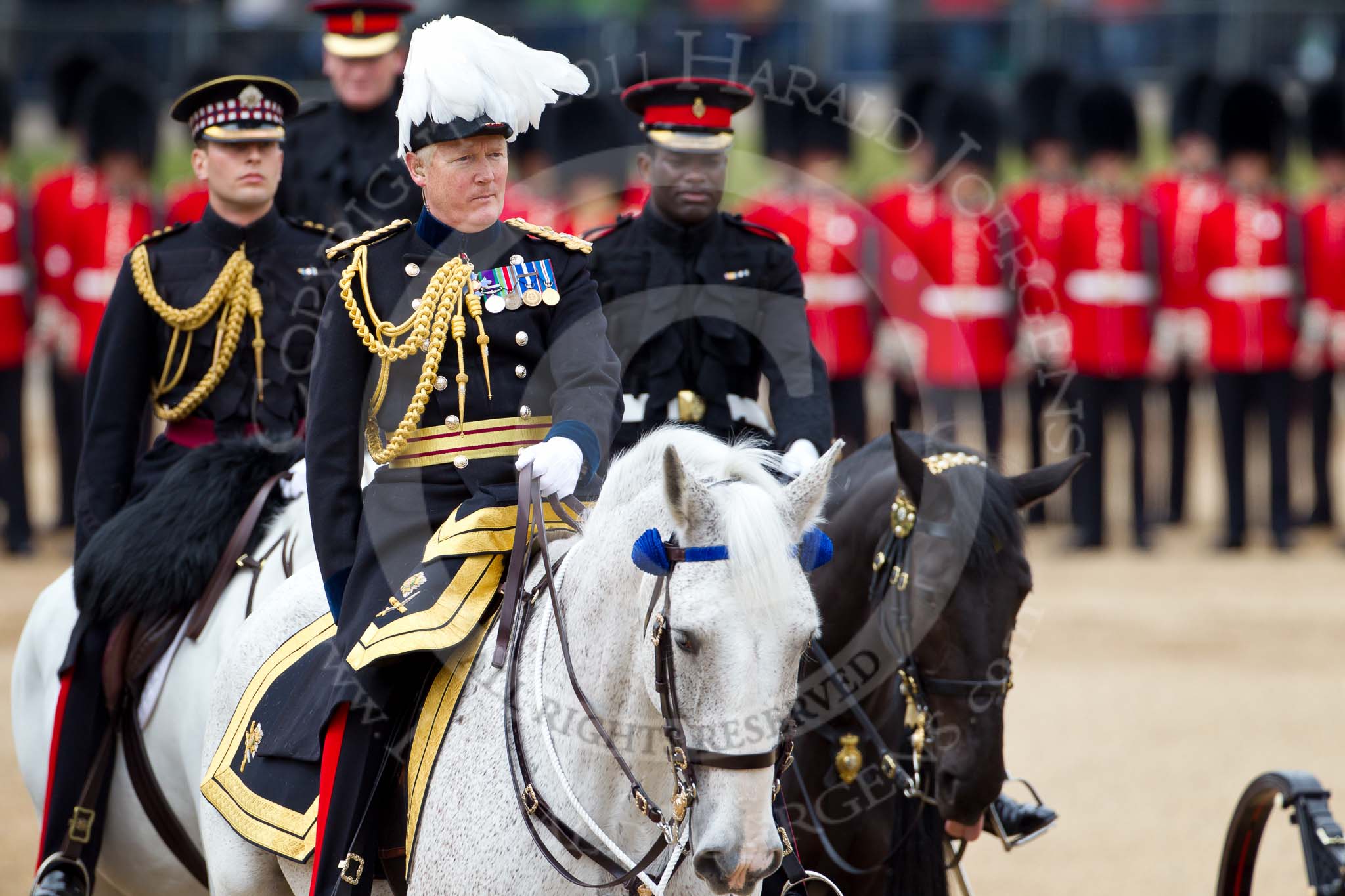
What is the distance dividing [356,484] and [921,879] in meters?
1.55

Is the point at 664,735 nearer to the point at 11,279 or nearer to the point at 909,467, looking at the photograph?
the point at 909,467

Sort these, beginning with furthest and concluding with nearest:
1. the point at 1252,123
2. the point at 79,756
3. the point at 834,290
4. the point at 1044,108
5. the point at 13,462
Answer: the point at 1044,108 → the point at 1252,123 → the point at 834,290 → the point at 13,462 → the point at 79,756

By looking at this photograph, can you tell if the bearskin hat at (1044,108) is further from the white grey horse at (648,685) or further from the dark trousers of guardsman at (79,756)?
the white grey horse at (648,685)

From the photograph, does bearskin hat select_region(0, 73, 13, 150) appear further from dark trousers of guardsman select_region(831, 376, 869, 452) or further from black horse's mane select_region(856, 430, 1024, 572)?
black horse's mane select_region(856, 430, 1024, 572)

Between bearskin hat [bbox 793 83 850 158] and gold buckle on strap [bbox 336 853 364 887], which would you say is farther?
bearskin hat [bbox 793 83 850 158]

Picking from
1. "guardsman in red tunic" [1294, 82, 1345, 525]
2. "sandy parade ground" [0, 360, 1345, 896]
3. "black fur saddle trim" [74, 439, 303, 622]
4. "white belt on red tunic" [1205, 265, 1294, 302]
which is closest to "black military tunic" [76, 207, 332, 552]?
"black fur saddle trim" [74, 439, 303, 622]

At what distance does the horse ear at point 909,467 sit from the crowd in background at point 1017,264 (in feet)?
21.5

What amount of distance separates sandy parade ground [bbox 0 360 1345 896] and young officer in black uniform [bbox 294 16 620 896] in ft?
9.05

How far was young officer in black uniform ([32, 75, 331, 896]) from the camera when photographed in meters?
4.11

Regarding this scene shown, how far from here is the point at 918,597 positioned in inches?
138

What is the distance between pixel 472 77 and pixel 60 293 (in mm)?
8157

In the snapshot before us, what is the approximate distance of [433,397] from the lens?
10.1 ft

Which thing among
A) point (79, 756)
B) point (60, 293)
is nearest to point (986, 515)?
point (79, 756)

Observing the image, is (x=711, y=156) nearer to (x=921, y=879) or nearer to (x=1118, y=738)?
(x=921, y=879)
